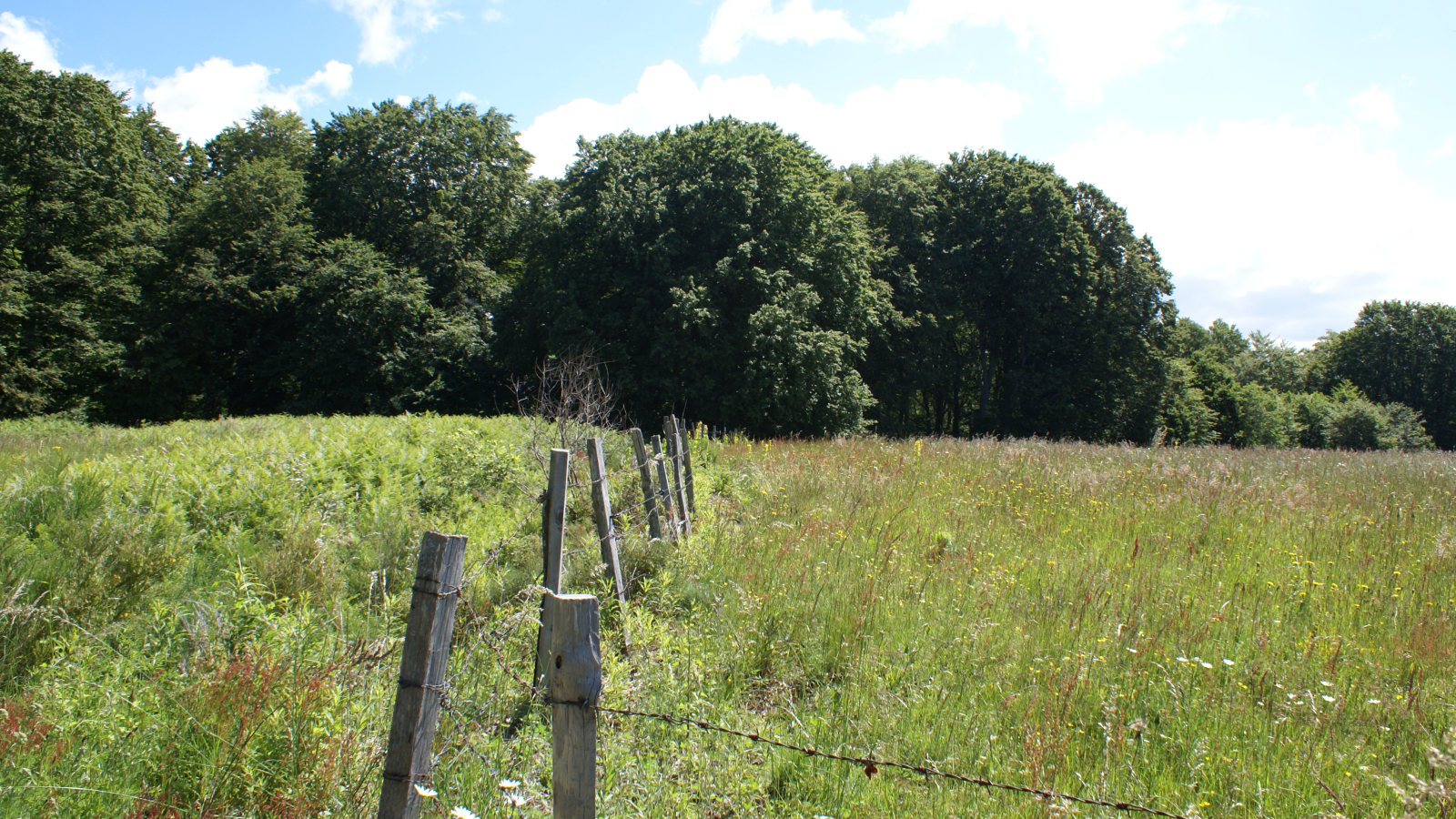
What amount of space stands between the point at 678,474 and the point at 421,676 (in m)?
5.59

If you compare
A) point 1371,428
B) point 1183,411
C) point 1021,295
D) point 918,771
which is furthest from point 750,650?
point 1371,428

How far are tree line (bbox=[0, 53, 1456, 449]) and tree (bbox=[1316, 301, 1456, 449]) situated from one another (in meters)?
31.1

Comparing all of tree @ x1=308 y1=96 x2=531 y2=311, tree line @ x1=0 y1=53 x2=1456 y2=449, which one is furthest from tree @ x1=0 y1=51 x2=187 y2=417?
tree @ x1=308 y1=96 x2=531 y2=311

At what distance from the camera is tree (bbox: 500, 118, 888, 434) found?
76.1 ft

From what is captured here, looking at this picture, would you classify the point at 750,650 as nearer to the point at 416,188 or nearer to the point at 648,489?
the point at 648,489

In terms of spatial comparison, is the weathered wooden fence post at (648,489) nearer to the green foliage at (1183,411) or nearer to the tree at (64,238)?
the tree at (64,238)

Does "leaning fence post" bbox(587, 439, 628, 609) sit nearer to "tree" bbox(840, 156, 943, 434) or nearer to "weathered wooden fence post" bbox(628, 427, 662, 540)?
"weathered wooden fence post" bbox(628, 427, 662, 540)

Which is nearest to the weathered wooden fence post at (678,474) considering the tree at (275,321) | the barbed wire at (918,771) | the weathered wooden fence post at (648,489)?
the weathered wooden fence post at (648,489)

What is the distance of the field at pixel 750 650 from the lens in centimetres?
271

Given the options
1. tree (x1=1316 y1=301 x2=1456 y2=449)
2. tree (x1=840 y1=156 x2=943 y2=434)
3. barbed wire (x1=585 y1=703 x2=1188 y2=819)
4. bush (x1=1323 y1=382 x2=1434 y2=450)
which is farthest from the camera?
tree (x1=1316 y1=301 x2=1456 y2=449)

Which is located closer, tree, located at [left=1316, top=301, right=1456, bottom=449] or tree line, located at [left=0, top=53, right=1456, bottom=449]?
tree line, located at [left=0, top=53, right=1456, bottom=449]

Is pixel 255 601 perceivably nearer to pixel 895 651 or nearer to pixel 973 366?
pixel 895 651

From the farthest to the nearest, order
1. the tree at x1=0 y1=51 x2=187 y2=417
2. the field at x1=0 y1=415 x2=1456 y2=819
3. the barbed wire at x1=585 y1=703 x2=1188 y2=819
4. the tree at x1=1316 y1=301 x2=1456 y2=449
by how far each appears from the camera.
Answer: the tree at x1=1316 y1=301 x2=1456 y2=449 < the tree at x1=0 y1=51 x2=187 y2=417 < the field at x1=0 y1=415 x2=1456 y2=819 < the barbed wire at x1=585 y1=703 x2=1188 y2=819

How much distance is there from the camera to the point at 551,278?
82.0 feet
